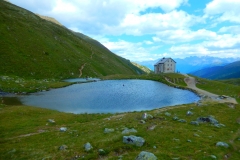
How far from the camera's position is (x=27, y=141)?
80.0ft

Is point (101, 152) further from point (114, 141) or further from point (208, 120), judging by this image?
point (208, 120)

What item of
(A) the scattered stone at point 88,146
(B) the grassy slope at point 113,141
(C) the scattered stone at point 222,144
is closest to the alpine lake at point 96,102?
(B) the grassy slope at point 113,141

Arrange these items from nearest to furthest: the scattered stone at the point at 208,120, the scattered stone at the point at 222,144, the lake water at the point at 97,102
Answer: the scattered stone at the point at 222,144, the scattered stone at the point at 208,120, the lake water at the point at 97,102

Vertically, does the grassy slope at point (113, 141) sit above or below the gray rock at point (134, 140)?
below

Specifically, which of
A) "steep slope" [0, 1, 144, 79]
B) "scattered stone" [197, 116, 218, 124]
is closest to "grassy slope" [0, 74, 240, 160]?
"scattered stone" [197, 116, 218, 124]

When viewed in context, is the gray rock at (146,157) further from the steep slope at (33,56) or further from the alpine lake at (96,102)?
the steep slope at (33,56)

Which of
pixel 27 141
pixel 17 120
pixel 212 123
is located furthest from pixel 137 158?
pixel 17 120

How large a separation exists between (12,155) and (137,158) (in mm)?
13823

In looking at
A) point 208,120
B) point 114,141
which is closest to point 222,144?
point 208,120

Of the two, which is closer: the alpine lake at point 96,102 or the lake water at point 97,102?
the alpine lake at point 96,102

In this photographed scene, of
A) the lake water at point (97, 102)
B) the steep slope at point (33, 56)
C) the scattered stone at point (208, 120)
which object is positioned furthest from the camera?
the steep slope at point (33, 56)

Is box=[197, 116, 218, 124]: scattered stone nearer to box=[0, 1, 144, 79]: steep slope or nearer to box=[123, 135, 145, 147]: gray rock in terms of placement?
box=[123, 135, 145, 147]: gray rock

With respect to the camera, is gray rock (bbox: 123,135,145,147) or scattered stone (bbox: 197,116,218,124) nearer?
gray rock (bbox: 123,135,145,147)

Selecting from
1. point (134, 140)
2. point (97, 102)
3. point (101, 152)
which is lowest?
point (97, 102)
